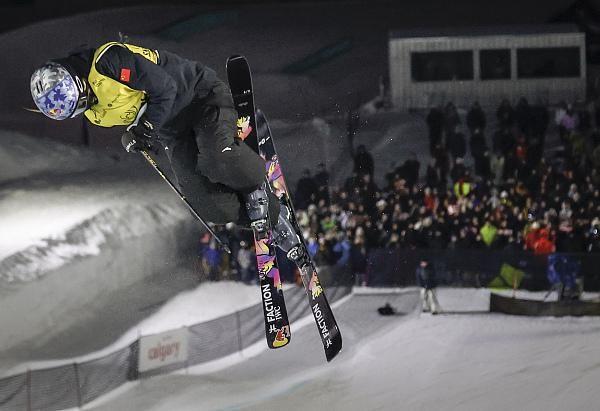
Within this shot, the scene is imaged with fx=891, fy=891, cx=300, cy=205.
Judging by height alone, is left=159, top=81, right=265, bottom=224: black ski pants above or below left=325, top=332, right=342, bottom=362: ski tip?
above

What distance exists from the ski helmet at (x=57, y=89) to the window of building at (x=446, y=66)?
9.83 metres

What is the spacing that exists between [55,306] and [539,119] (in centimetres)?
700

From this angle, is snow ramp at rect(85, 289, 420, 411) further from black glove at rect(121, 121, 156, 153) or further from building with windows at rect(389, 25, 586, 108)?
building with windows at rect(389, 25, 586, 108)

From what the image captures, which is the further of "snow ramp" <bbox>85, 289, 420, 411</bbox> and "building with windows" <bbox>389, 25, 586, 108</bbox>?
"building with windows" <bbox>389, 25, 586, 108</bbox>

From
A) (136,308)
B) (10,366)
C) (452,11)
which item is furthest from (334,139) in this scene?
(452,11)

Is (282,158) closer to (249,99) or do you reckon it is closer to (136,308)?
(249,99)

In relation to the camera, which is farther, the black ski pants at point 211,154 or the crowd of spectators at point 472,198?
the crowd of spectators at point 472,198

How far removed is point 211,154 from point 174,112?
1.06 feet

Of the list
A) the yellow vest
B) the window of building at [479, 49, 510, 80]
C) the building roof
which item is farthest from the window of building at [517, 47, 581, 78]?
the yellow vest

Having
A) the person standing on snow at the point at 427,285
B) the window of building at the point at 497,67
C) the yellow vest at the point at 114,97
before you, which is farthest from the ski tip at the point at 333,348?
the window of building at the point at 497,67

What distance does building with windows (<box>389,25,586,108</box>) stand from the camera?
45.3ft

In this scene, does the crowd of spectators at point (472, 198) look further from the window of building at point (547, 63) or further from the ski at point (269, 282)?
the ski at point (269, 282)

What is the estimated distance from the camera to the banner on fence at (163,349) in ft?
29.6

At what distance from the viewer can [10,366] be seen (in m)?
10.3
